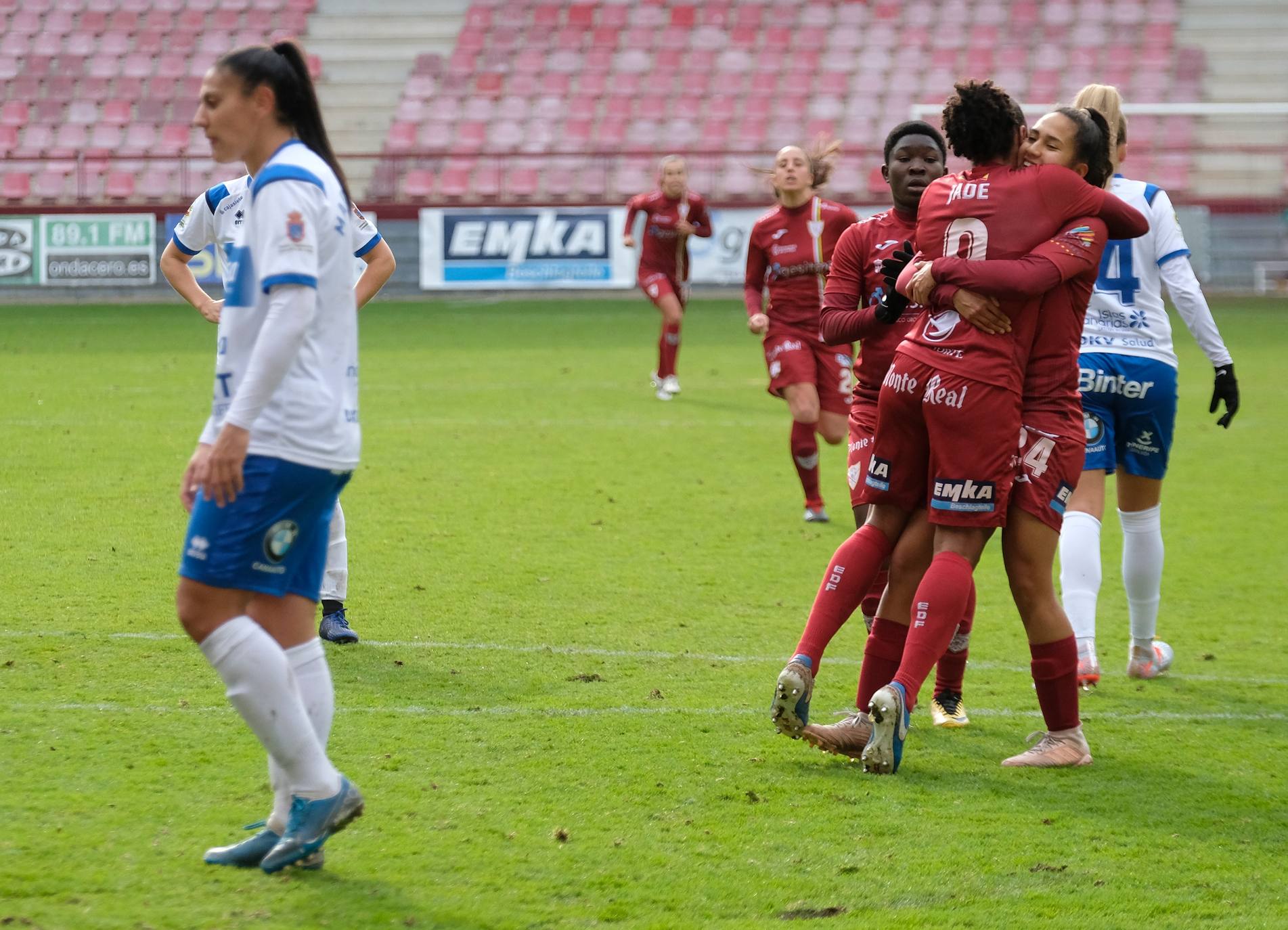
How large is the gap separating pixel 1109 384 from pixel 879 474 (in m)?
1.41

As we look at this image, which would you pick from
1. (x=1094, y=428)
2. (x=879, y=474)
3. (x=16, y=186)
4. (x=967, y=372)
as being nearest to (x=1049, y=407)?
(x=967, y=372)

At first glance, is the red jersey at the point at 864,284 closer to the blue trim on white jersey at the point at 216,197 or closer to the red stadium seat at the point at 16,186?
the blue trim on white jersey at the point at 216,197

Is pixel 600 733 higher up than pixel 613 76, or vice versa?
pixel 613 76

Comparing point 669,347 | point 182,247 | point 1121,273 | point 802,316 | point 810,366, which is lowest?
point 669,347

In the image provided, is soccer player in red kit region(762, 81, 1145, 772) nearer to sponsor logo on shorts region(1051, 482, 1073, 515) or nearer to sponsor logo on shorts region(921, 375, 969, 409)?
sponsor logo on shorts region(921, 375, 969, 409)

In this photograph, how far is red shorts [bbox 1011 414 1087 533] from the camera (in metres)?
4.33

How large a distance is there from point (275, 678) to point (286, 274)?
0.88m

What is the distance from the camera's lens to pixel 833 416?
8.75 meters

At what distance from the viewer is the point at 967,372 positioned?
13.9 feet

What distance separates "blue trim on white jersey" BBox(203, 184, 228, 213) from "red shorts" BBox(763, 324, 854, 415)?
12.9 ft

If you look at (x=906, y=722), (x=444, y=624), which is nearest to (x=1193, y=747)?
(x=906, y=722)

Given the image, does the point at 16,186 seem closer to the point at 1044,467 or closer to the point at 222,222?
the point at 222,222

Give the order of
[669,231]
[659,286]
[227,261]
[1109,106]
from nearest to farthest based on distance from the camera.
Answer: [1109,106], [227,261], [659,286], [669,231]

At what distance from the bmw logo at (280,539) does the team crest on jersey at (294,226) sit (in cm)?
61
